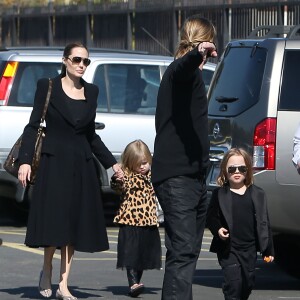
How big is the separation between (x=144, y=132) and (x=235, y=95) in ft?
14.3

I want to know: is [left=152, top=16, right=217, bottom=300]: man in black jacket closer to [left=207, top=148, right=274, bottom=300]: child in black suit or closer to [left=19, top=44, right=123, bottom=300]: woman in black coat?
[left=207, top=148, right=274, bottom=300]: child in black suit

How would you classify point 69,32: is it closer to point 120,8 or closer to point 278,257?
point 120,8

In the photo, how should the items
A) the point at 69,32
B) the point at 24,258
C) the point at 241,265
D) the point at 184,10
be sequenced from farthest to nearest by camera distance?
the point at 69,32, the point at 184,10, the point at 24,258, the point at 241,265

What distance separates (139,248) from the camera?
1009cm

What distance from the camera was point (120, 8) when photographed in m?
26.2

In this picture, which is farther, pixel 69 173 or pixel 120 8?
pixel 120 8

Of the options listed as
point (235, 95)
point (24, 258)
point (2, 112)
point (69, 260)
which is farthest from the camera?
point (2, 112)

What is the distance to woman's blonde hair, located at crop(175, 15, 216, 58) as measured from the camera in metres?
7.61

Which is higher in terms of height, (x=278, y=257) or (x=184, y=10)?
(x=184, y=10)

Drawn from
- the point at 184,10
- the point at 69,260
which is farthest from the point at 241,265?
the point at 184,10

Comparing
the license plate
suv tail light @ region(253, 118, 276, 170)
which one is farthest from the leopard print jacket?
suv tail light @ region(253, 118, 276, 170)

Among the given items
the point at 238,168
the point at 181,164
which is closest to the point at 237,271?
the point at 238,168

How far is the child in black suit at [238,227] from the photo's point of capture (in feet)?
28.2

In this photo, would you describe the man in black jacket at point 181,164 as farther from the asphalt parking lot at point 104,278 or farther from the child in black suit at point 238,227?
the asphalt parking lot at point 104,278
